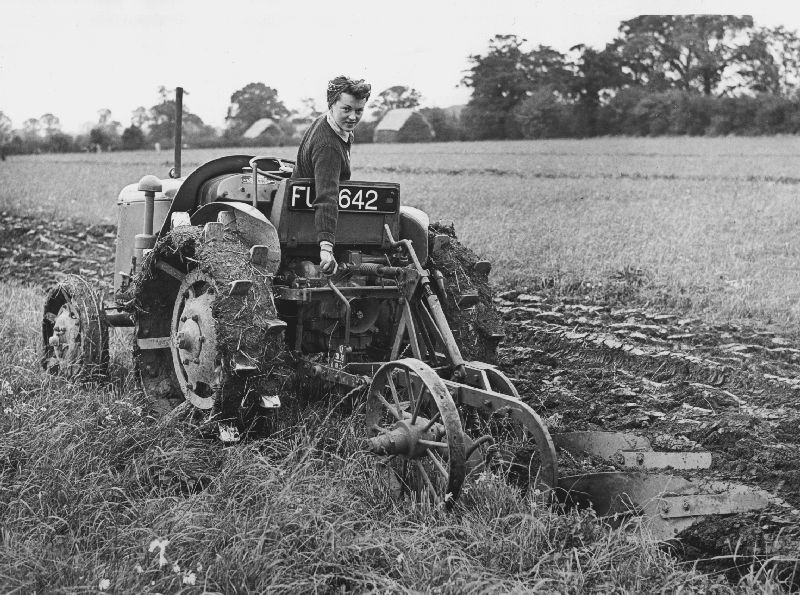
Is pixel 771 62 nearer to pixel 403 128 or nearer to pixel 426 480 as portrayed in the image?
pixel 403 128

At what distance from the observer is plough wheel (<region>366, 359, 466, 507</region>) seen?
3.59m

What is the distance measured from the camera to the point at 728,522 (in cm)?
384

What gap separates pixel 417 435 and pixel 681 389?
101 inches

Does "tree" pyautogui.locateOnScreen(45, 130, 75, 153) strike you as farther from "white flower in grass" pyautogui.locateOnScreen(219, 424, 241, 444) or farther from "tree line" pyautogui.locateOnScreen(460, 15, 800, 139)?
"white flower in grass" pyautogui.locateOnScreen(219, 424, 241, 444)

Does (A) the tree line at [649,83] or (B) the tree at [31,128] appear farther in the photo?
(B) the tree at [31,128]

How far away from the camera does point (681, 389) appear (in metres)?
5.64

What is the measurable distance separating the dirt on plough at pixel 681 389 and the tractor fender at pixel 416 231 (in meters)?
1.18

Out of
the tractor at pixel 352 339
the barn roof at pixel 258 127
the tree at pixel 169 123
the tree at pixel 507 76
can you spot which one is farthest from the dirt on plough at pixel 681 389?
the tree at pixel 169 123

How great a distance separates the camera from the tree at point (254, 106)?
31.8 ft

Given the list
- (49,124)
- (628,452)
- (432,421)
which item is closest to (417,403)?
(432,421)

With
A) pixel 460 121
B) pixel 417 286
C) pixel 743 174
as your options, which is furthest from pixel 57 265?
pixel 743 174

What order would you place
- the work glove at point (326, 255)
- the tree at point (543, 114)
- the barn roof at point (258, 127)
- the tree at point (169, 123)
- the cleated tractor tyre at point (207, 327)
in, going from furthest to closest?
1. the tree at point (169, 123)
2. the barn roof at point (258, 127)
3. the tree at point (543, 114)
4. the work glove at point (326, 255)
5. the cleated tractor tyre at point (207, 327)

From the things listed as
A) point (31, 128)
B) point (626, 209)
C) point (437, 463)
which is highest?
point (31, 128)

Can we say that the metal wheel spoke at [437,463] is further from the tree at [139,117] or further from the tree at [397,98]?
the tree at [139,117]
